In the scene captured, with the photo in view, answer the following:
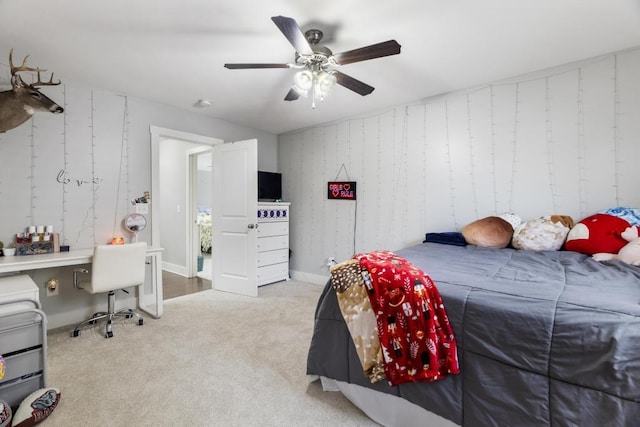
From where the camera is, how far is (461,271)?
160 centimetres

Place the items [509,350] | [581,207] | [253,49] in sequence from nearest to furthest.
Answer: [509,350] → [253,49] → [581,207]

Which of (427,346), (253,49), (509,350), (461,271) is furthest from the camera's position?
(253,49)

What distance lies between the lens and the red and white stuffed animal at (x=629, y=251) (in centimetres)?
167

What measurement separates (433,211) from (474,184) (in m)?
0.49

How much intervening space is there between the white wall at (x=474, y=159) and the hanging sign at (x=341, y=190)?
83 mm

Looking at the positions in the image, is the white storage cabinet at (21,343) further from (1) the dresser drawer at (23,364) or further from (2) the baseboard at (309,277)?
(2) the baseboard at (309,277)

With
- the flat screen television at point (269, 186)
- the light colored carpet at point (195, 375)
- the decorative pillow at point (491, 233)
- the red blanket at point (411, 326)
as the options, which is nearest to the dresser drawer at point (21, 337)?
the light colored carpet at point (195, 375)

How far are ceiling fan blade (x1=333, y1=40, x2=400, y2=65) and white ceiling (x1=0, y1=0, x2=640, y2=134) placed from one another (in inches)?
10.3

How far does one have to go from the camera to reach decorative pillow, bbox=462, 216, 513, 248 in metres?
2.45

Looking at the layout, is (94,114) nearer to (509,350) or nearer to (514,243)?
(509,350)

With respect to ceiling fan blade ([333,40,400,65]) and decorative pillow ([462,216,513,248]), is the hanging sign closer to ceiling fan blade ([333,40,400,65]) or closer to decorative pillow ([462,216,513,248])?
decorative pillow ([462,216,513,248])

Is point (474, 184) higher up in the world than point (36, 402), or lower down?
higher up

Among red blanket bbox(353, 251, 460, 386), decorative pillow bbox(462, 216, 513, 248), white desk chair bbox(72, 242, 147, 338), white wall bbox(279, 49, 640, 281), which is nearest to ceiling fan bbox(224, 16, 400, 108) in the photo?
red blanket bbox(353, 251, 460, 386)

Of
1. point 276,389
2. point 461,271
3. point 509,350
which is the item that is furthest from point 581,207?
point 276,389
